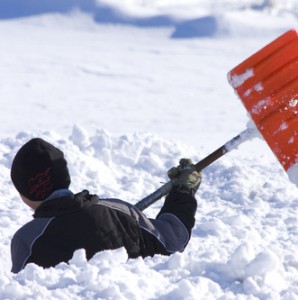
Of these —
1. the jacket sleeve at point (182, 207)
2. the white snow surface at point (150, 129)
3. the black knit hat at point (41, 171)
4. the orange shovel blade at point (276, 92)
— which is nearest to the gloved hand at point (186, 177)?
the jacket sleeve at point (182, 207)

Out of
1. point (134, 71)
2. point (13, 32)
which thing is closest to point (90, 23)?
point (13, 32)

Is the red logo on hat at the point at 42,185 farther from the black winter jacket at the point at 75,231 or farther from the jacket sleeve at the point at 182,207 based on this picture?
the jacket sleeve at the point at 182,207

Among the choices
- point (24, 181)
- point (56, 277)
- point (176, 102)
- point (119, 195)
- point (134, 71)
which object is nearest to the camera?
point (56, 277)

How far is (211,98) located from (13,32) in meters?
4.43

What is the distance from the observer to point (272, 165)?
6.44 meters

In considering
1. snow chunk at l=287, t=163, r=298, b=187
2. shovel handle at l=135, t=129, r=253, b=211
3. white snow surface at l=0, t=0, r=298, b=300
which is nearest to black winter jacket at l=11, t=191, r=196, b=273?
white snow surface at l=0, t=0, r=298, b=300

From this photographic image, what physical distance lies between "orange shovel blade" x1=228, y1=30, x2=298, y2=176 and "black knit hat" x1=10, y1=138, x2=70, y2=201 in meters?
1.02

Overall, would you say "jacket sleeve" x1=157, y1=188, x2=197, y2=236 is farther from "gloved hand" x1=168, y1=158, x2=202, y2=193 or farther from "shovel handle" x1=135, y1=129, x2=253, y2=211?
"shovel handle" x1=135, y1=129, x2=253, y2=211

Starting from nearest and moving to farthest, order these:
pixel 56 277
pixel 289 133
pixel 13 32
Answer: pixel 56 277 < pixel 289 133 < pixel 13 32

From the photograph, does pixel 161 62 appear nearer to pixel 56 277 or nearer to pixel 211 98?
pixel 211 98

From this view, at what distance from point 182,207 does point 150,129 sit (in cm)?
567

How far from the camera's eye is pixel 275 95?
344 centimetres

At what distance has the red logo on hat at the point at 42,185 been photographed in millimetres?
2744

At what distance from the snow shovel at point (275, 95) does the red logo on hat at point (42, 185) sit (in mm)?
732
